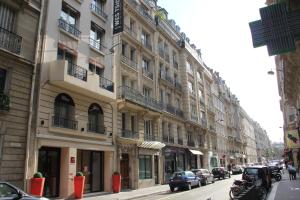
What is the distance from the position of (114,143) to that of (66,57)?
7250mm

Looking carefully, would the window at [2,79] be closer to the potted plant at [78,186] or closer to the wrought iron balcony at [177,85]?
the potted plant at [78,186]

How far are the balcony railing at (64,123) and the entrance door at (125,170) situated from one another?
23.1ft

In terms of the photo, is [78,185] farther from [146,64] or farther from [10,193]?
[146,64]

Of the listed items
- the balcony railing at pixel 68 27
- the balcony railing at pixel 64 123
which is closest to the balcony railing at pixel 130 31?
the balcony railing at pixel 68 27

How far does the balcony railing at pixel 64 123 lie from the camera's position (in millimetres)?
18002

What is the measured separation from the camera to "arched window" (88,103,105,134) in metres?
21.3

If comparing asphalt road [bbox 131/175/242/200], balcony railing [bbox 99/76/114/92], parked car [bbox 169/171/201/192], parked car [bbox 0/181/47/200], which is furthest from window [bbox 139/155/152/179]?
parked car [bbox 0/181/47/200]

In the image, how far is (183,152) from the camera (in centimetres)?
3697

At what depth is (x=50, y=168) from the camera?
18.2 metres

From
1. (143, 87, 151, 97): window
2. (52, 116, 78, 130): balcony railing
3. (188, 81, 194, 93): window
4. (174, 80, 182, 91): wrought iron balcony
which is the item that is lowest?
(52, 116, 78, 130): balcony railing

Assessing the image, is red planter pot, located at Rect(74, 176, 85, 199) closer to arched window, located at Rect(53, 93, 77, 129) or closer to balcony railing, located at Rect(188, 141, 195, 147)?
arched window, located at Rect(53, 93, 77, 129)

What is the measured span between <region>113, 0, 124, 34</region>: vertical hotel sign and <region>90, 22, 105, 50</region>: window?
1.05m

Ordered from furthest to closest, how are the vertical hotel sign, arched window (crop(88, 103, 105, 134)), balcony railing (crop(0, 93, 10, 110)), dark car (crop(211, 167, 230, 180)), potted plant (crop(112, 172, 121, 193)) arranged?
dark car (crop(211, 167, 230, 180)) → the vertical hotel sign → potted plant (crop(112, 172, 121, 193)) → arched window (crop(88, 103, 105, 134)) → balcony railing (crop(0, 93, 10, 110))

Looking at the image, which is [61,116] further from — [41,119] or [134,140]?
[134,140]
